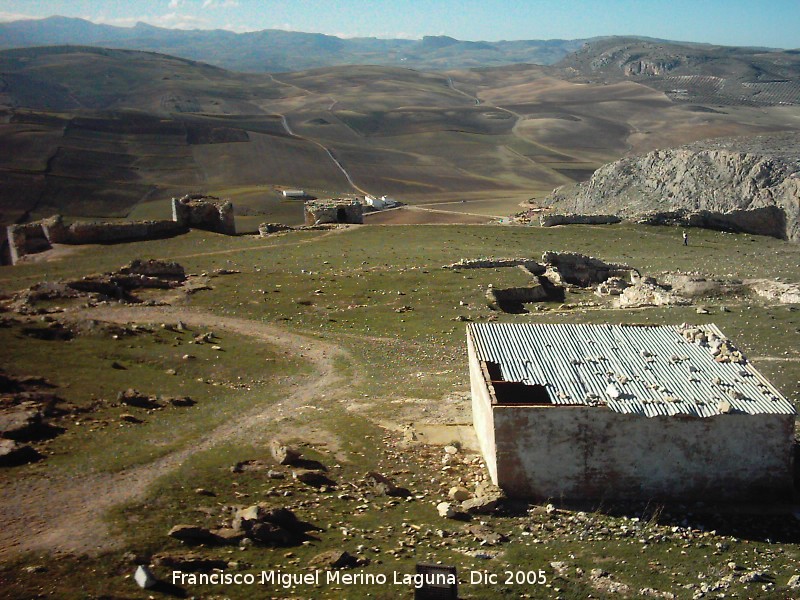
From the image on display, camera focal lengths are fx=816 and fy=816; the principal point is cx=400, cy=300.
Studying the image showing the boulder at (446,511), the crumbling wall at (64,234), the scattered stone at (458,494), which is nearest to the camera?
the boulder at (446,511)

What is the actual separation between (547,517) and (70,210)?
70065 mm

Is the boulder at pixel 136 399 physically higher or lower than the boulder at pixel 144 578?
lower

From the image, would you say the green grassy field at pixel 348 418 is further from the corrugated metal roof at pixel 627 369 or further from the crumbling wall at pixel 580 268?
the corrugated metal roof at pixel 627 369

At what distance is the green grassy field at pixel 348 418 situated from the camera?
13062 millimetres

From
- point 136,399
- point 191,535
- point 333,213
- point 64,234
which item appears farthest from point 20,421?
point 333,213

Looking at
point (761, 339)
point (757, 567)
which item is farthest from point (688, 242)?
point (757, 567)

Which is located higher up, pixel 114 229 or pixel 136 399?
pixel 114 229

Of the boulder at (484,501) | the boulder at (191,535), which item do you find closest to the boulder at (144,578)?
the boulder at (191,535)

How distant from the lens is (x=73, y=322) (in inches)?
974

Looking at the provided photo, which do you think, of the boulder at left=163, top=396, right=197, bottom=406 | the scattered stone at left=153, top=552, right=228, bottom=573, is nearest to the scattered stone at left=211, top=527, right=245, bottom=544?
the scattered stone at left=153, top=552, right=228, bottom=573

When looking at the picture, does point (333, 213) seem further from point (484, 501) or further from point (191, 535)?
point (191, 535)

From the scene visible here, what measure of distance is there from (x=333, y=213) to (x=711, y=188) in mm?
24586

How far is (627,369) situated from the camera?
728 inches

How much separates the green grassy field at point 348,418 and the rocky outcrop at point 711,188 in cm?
709
